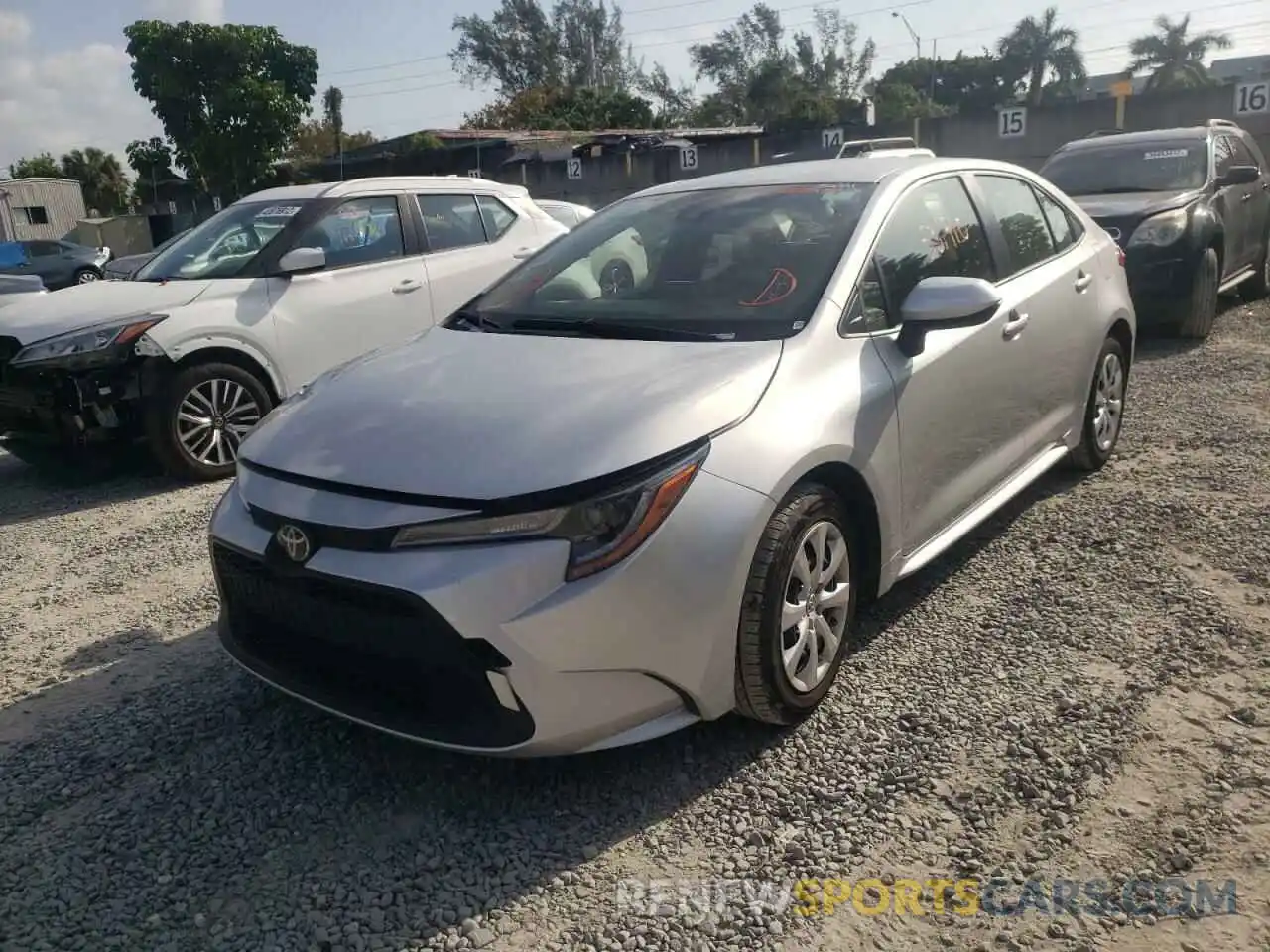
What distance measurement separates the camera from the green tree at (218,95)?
37312 millimetres

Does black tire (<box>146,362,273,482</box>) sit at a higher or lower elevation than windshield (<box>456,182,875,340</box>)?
lower

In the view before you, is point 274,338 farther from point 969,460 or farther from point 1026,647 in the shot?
point 1026,647

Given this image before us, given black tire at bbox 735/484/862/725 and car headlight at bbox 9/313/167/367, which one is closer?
black tire at bbox 735/484/862/725

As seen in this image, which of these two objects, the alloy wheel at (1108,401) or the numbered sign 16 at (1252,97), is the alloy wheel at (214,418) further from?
the numbered sign 16 at (1252,97)

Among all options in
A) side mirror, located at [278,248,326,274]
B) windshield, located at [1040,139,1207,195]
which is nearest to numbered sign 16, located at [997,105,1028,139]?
windshield, located at [1040,139,1207,195]

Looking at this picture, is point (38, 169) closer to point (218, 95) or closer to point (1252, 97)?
point (218, 95)

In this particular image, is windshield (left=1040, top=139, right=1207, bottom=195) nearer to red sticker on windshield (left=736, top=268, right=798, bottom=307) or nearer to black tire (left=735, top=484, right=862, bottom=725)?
red sticker on windshield (left=736, top=268, right=798, bottom=307)

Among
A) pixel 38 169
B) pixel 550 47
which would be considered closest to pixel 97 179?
pixel 38 169

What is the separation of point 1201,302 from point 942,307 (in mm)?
6033

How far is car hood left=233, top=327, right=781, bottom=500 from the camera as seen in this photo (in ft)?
8.38

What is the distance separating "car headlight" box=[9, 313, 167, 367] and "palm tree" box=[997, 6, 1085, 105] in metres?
67.1

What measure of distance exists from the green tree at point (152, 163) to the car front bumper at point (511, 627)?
43509 mm

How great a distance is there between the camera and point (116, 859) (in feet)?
8.51

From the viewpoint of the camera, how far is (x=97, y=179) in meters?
54.0
